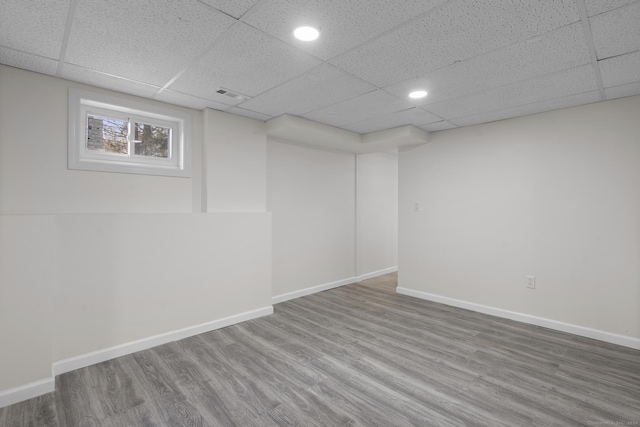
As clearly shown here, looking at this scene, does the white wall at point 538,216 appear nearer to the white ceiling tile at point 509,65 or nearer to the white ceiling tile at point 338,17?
the white ceiling tile at point 509,65

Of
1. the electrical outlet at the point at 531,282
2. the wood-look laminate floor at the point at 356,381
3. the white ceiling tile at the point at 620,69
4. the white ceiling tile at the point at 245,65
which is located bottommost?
the wood-look laminate floor at the point at 356,381

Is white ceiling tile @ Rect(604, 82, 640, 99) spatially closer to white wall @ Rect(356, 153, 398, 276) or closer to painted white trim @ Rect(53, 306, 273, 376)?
white wall @ Rect(356, 153, 398, 276)

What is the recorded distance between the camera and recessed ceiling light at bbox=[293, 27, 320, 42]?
1883 mm

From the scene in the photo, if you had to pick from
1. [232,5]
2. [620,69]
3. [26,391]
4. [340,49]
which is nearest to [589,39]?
[620,69]

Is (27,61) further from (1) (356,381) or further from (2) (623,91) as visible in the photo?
(2) (623,91)

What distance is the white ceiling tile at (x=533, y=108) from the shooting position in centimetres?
294

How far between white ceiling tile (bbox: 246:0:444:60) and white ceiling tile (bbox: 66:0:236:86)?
0.27 meters

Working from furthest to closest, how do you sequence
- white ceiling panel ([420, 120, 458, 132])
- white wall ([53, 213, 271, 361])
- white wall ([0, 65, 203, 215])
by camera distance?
1. white ceiling panel ([420, 120, 458, 132])
2. white wall ([53, 213, 271, 361])
3. white wall ([0, 65, 203, 215])

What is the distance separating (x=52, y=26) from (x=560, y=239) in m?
4.59

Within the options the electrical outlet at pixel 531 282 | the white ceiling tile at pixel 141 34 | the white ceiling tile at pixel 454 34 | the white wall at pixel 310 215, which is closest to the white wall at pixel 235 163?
the white wall at pixel 310 215

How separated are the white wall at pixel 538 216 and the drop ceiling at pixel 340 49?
421mm

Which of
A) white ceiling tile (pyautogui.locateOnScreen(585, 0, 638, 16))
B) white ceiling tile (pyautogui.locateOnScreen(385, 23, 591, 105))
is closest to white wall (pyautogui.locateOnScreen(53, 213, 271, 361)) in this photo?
white ceiling tile (pyautogui.locateOnScreen(385, 23, 591, 105))

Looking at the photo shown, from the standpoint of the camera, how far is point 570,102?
3070 millimetres

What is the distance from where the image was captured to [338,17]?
1761 mm
